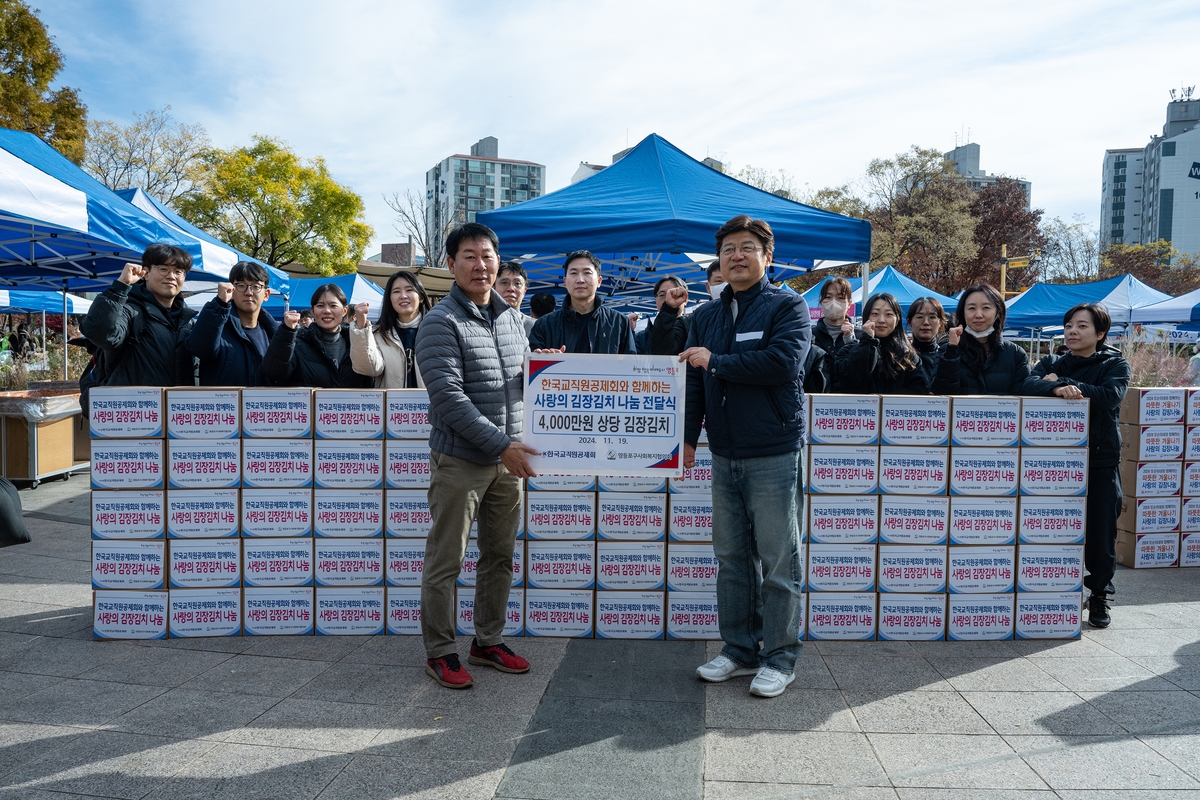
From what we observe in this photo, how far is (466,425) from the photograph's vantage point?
327cm

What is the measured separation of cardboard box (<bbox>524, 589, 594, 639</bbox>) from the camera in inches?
165

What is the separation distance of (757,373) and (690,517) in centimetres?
121

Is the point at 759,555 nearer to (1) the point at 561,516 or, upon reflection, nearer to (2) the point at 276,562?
(1) the point at 561,516

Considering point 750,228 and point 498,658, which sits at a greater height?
point 750,228

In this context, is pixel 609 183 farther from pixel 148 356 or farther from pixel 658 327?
pixel 148 356

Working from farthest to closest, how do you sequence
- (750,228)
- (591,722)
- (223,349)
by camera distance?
(223,349) → (750,228) → (591,722)

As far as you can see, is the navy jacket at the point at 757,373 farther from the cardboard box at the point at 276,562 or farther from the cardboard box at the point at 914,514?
the cardboard box at the point at 276,562

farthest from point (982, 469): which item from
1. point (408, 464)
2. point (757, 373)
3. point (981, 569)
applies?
point (408, 464)

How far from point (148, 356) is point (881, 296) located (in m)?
4.51

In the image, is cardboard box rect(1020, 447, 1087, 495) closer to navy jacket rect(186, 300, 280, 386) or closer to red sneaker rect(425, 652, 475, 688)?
red sneaker rect(425, 652, 475, 688)

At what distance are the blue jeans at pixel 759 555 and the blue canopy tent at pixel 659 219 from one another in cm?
253

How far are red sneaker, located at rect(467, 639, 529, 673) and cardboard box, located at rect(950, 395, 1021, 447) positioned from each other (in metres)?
2.57

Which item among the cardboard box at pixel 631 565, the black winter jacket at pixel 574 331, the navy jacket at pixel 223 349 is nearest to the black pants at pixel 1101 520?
the cardboard box at pixel 631 565

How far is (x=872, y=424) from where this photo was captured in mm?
4055
